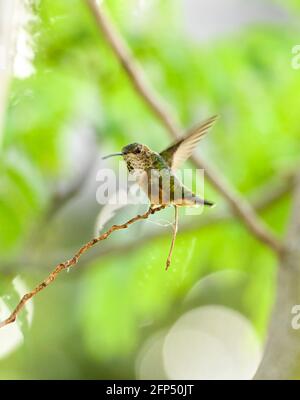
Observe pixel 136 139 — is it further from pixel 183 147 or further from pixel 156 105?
pixel 183 147

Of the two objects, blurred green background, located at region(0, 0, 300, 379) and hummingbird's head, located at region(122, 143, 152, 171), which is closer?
hummingbird's head, located at region(122, 143, 152, 171)

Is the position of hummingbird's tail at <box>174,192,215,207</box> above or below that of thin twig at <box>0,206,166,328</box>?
above

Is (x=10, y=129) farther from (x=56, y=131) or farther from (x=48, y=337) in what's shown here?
(x=48, y=337)

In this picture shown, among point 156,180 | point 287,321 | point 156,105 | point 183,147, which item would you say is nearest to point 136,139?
point 156,105

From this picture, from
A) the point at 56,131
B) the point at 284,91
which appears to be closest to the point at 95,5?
the point at 56,131

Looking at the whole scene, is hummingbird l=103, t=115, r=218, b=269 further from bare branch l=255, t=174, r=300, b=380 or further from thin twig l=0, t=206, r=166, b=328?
bare branch l=255, t=174, r=300, b=380

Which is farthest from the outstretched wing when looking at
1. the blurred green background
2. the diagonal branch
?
the blurred green background

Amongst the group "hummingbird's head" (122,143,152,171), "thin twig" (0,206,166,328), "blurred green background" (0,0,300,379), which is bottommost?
"thin twig" (0,206,166,328)
